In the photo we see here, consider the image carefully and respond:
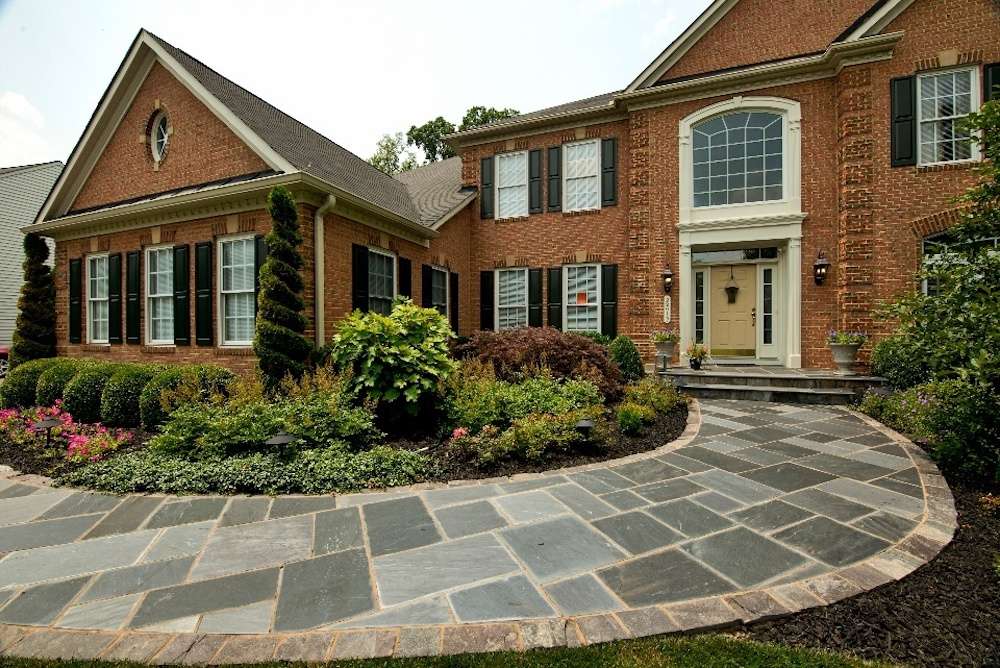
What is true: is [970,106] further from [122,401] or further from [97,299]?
[97,299]

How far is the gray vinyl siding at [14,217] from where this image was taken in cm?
1631

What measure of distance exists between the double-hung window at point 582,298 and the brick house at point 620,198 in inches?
2.0

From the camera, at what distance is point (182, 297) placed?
8609 millimetres

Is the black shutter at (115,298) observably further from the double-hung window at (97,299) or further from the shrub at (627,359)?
the shrub at (627,359)

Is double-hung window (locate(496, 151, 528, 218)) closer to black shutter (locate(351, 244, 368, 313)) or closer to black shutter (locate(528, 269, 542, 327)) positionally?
black shutter (locate(528, 269, 542, 327))

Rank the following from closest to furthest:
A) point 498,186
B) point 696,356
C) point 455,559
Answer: point 455,559, point 696,356, point 498,186

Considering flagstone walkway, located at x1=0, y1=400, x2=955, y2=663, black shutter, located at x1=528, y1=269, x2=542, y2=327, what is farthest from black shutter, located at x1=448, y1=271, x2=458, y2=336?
flagstone walkway, located at x1=0, y1=400, x2=955, y2=663

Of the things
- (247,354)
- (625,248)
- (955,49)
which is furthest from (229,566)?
(955,49)

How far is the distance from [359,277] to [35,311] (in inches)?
337

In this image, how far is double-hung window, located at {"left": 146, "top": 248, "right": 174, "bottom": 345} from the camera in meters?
8.97

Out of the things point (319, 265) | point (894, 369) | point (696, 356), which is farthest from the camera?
point (696, 356)

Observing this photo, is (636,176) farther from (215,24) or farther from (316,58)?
(215,24)

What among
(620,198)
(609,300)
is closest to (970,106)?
(620,198)

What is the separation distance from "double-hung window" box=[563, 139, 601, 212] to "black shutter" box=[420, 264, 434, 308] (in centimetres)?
397
